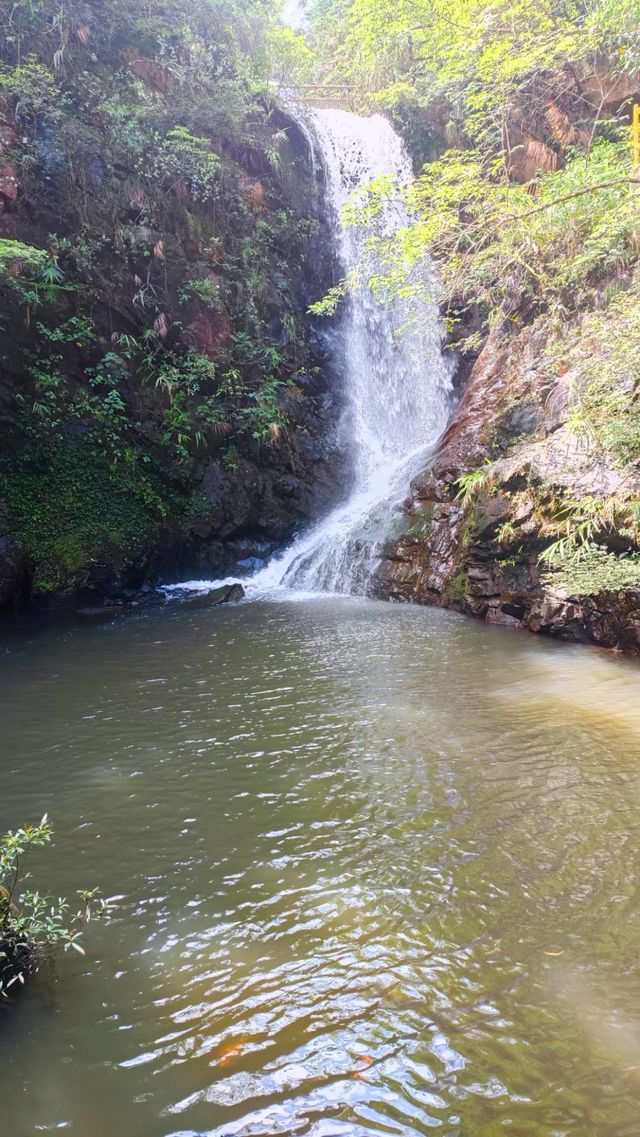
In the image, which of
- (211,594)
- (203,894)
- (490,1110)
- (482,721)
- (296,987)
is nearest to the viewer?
(490,1110)

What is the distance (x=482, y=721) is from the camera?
5.31 m

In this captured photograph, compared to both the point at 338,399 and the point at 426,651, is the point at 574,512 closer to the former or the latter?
the point at 426,651

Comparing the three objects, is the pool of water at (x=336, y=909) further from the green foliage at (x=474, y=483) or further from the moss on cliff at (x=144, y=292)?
the moss on cliff at (x=144, y=292)

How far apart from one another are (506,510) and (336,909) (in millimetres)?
7328

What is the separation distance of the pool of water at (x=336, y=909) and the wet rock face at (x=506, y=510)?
69.7 inches

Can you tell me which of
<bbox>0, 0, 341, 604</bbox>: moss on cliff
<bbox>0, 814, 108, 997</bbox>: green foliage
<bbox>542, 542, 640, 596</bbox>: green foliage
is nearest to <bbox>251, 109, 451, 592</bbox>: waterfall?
<bbox>0, 0, 341, 604</bbox>: moss on cliff

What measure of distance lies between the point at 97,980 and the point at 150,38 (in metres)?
18.1

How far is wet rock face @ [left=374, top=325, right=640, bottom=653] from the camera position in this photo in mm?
7980

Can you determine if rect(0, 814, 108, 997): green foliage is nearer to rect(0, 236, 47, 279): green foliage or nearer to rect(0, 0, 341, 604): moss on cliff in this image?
rect(0, 236, 47, 279): green foliage

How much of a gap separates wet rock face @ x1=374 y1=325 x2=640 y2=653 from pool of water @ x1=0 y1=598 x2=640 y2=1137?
5.81 ft

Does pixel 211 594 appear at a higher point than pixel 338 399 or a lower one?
lower

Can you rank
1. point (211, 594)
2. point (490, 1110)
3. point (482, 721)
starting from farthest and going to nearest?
point (211, 594), point (482, 721), point (490, 1110)

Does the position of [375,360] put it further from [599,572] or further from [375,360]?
[599,572]

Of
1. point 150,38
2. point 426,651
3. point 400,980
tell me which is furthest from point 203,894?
point 150,38
